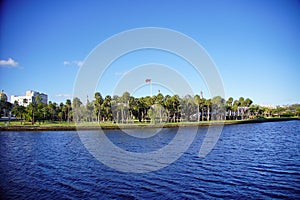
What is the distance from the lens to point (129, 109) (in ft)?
262

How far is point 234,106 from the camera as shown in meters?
102

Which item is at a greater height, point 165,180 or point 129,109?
point 129,109

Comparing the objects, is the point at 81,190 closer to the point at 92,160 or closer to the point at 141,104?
the point at 92,160

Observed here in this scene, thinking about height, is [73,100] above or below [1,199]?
above

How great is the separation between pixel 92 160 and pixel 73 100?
7041 cm

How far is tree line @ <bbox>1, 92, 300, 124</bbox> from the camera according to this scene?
77750 mm

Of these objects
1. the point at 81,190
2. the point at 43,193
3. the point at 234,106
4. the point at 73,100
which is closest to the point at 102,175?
the point at 81,190

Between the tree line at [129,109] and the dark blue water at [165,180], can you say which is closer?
the dark blue water at [165,180]

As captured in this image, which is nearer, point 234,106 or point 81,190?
point 81,190

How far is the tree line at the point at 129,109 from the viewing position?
7775cm

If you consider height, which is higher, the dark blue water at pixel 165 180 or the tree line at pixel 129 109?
the tree line at pixel 129 109

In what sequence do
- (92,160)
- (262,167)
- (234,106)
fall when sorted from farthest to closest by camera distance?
(234,106)
(92,160)
(262,167)

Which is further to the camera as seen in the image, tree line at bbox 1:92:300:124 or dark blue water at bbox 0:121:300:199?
tree line at bbox 1:92:300:124

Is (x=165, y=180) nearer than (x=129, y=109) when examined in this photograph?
Yes
